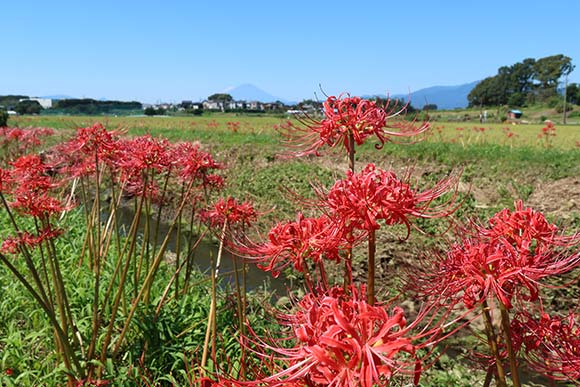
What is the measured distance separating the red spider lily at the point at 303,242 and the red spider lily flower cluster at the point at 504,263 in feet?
1.15

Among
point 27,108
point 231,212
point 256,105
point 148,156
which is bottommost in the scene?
Result: point 231,212

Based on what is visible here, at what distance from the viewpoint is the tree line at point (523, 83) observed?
83188 millimetres

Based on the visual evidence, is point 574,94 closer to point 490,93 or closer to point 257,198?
point 490,93

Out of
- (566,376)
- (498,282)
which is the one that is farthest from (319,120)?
(566,376)

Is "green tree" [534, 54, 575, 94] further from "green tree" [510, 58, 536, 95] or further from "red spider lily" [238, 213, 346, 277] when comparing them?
"red spider lily" [238, 213, 346, 277]

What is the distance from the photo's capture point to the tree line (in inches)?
3275

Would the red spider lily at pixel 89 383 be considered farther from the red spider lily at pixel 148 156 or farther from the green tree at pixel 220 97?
the green tree at pixel 220 97

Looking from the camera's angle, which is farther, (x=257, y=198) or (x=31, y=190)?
(x=257, y=198)

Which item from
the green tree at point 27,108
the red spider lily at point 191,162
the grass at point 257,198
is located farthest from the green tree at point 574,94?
the red spider lily at point 191,162

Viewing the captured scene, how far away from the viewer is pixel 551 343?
4.69 ft

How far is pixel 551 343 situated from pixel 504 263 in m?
0.41

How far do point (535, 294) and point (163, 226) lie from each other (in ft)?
32.2

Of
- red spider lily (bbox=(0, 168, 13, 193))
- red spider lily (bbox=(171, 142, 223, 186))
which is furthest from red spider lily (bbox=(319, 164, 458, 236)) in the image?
red spider lily (bbox=(0, 168, 13, 193))

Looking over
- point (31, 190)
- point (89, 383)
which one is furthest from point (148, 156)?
point (89, 383)
